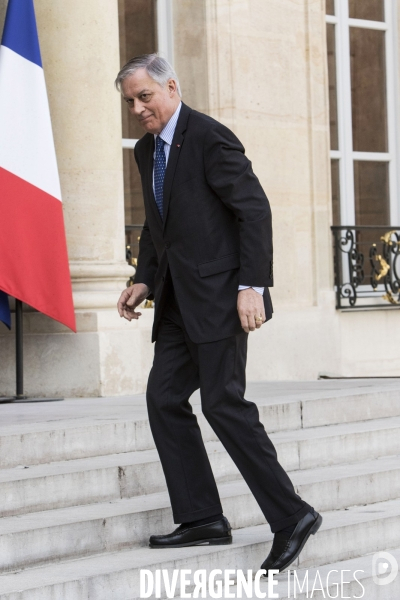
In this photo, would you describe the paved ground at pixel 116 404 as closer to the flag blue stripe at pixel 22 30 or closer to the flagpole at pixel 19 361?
the flagpole at pixel 19 361

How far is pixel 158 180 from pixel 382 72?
6520 mm

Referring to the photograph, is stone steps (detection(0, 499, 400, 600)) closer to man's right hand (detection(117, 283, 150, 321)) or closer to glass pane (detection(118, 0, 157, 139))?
man's right hand (detection(117, 283, 150, 321))

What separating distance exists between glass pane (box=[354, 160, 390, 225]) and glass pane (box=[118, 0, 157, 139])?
84.7 inches

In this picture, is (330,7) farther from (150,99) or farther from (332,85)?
(150,99)

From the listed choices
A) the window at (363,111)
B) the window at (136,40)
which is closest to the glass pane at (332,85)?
the window at (363,111)

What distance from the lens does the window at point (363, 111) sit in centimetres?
976

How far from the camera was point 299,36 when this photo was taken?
8.93 m

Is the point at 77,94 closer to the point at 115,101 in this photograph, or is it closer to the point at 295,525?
the point at 115,101

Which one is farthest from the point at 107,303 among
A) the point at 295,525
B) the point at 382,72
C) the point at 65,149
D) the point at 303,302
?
the point at 382,72

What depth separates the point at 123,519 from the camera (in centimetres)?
430

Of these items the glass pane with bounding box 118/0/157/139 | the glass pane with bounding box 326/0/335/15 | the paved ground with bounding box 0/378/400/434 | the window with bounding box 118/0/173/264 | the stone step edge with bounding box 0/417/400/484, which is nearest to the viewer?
the stone step edge with bounding box 0/417/400/484

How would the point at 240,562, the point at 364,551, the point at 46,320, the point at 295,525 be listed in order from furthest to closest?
the point at 46,320 < the point at 364,551 < the point at 240,562 < the point at 295,525

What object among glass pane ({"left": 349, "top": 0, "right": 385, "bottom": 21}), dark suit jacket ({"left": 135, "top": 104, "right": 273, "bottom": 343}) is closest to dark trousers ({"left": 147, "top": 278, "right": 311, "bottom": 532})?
dark suit jacket ({"left": 135, "top": 104, "right": 273, "bottom": 343})

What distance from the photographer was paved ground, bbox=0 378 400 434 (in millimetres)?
5562
